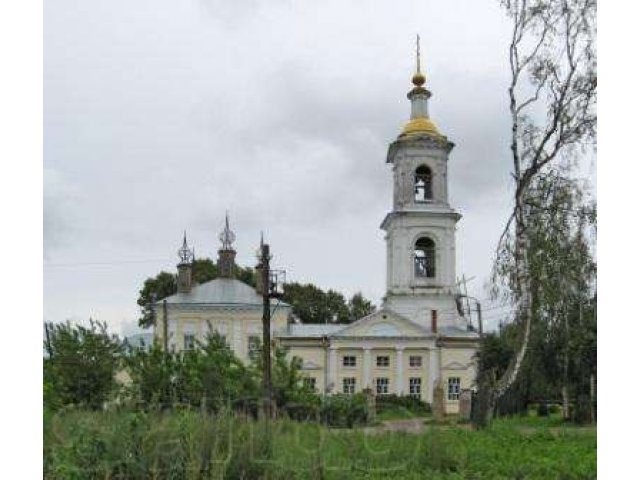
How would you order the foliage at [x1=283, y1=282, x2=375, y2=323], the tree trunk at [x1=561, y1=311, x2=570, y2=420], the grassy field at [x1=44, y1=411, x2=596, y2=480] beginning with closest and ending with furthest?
the grassy field at [x1=44, y1=411, x2=596, y2=480] → the tree trunk at [x1=561, y1=311, x2=570, y2=420] → the foliage at [x1=283, y1=282, x2=375, y2=323]

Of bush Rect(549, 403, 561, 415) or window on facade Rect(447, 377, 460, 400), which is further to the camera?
window on facade Rect(447, 377, 460, 400)

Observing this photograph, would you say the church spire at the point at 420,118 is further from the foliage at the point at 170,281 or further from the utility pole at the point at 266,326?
the utility pole at the point at 266,326

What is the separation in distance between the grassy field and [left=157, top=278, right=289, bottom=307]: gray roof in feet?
42.4

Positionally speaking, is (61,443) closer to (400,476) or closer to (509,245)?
(400,476)

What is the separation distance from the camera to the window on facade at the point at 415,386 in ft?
68.8

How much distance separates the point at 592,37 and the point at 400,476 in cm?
714

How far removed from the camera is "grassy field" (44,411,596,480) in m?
5.10

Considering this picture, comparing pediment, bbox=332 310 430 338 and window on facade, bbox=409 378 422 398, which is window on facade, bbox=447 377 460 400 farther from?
pediment, bbox=332 310 430 338

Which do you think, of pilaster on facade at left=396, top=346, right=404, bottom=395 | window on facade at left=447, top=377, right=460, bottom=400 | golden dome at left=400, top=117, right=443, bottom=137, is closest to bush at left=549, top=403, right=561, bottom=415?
window on facade at left=447, top=377, right=460, bottom=400

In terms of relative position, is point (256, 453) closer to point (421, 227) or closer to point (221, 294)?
point (421, 227)

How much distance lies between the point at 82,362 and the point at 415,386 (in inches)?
421

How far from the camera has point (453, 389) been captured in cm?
2056

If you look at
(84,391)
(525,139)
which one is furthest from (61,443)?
(525,139)

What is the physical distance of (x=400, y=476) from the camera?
6.06m
